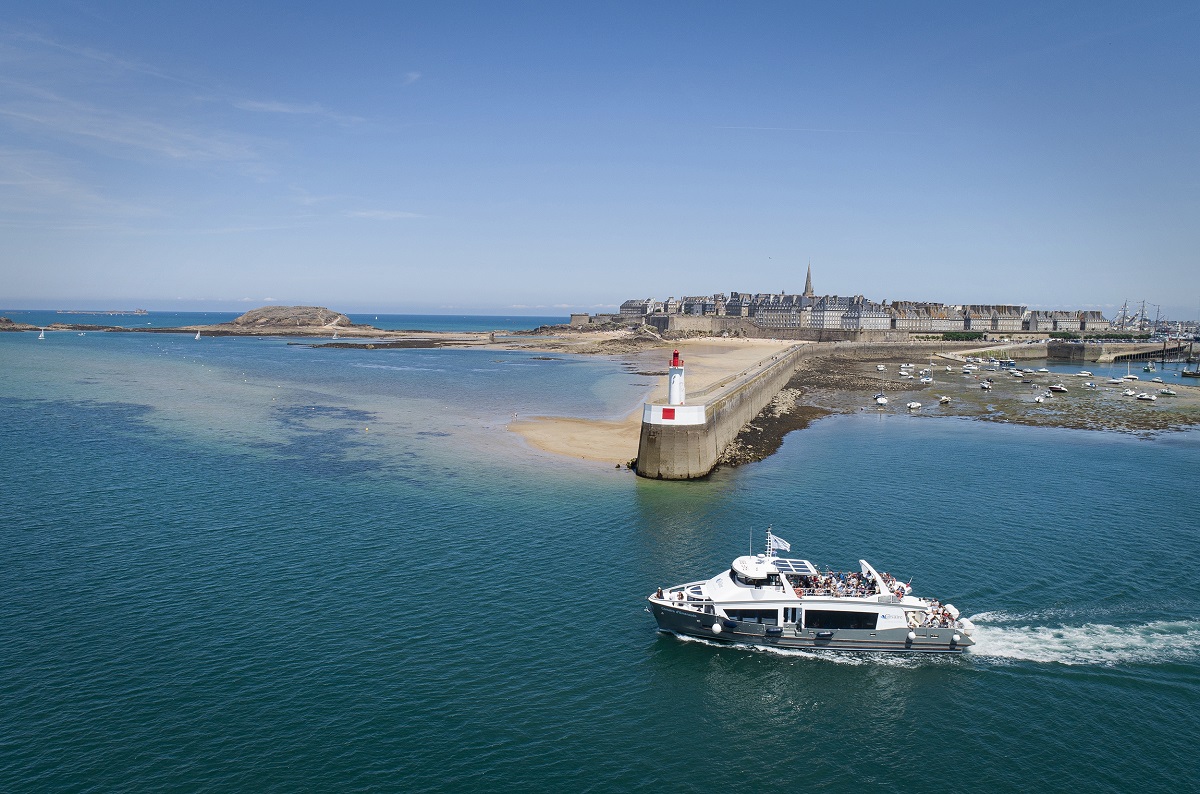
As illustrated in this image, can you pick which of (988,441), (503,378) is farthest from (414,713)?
(503,378)

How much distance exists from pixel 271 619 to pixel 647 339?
514 ft

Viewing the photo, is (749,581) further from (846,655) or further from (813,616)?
(846,655)

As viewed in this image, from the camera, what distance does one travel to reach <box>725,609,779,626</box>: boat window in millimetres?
23781

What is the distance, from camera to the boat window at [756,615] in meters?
23.8

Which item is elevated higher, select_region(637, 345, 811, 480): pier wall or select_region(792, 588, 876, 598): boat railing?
select_region(637, 345, 811, 480): pier wall

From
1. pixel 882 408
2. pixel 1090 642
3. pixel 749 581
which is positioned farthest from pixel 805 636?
pixel 882 408

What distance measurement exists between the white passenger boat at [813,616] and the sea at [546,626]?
1.97 ft

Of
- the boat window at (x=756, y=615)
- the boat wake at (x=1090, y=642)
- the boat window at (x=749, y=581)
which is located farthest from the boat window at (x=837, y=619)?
the boat wake at (x=1090, y=642)

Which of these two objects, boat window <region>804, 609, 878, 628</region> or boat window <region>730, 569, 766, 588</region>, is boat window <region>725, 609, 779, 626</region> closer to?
boat window <region>730, 569, 766, 588</region>

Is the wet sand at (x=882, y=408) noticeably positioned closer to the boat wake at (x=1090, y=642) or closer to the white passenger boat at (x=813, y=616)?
the white passenger boat at (x=813, y=616)

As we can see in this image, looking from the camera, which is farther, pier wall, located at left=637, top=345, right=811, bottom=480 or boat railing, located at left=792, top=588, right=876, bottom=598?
pier wall, located at left=637, top=345, right=811, bottom=480

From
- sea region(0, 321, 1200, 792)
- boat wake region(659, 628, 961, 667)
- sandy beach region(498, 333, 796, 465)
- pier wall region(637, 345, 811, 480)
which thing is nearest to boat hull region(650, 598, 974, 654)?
boat wake region(659, 628, 961, 667)

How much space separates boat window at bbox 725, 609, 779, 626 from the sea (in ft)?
3.49

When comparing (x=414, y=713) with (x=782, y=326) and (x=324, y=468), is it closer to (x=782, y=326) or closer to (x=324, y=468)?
(x=324, y=468)
